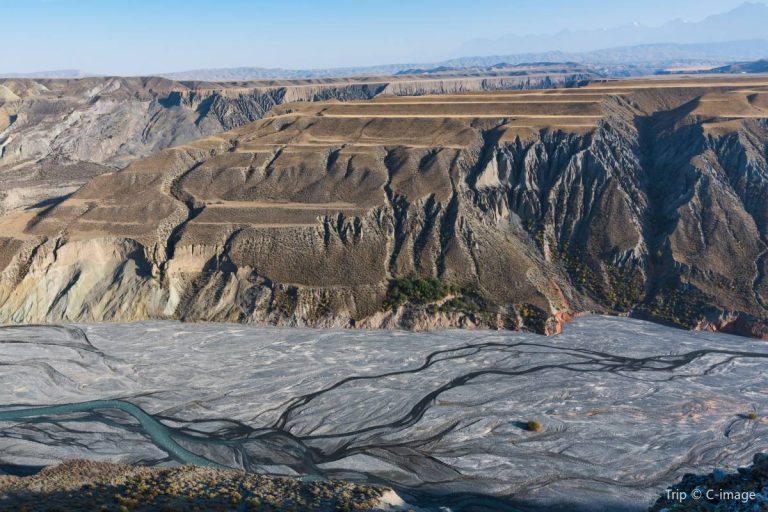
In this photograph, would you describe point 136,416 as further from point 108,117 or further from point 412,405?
point 108,117

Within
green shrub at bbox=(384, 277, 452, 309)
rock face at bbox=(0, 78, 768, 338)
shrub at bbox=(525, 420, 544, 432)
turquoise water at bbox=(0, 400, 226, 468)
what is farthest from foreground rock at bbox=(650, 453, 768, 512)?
green shrub at bbox=(384, 277, 452, 309)

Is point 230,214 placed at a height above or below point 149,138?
below

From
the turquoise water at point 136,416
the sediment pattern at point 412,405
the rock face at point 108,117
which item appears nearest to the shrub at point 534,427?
the sediment pattern at point 412,405

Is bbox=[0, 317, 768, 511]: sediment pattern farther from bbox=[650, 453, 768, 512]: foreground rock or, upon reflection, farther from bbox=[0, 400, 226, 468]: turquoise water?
bbox=[650, 453, 768, 512]: foreground rock

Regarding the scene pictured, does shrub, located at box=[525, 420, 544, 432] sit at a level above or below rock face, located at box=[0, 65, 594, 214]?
below

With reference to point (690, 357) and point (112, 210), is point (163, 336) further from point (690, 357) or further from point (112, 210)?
point (690, 357)

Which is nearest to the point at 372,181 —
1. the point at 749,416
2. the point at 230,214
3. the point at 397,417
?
the point at 230,214
